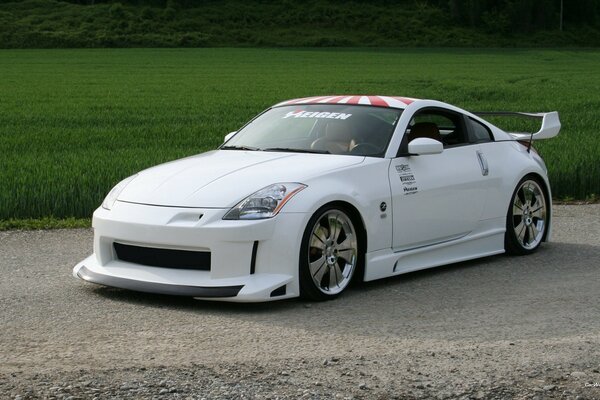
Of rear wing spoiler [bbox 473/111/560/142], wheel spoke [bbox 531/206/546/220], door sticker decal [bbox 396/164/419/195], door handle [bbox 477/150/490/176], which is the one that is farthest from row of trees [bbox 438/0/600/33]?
door sticker decal [bbox 396/164/419/195]

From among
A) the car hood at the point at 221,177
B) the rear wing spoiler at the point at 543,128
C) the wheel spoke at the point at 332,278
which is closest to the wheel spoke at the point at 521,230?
the rear wing spoiler at the point at 543,128

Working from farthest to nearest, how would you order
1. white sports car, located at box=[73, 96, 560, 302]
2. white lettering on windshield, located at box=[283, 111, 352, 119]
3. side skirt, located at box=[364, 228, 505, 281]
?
white lettering on windshield, located at box=[283, 111, 352, 119], side skirt, located at box=[364, 228, 505, 281], white sports car, located at box=[73, 96, 560, 302]

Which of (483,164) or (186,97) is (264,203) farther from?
(186,97)

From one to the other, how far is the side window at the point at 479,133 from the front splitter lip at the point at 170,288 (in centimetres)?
304

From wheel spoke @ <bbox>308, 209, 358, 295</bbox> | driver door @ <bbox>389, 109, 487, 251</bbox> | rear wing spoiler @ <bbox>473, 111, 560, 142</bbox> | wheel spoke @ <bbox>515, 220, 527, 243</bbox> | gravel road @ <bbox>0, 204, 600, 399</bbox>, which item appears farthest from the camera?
rear wing spoiler @ <bbox>473, 111, 560, 142</bbox>

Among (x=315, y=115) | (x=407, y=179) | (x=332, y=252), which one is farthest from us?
(x=315, y=115)

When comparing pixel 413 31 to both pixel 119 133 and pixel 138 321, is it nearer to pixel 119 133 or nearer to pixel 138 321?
pixel 119 133

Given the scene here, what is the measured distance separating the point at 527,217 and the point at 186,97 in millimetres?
24674

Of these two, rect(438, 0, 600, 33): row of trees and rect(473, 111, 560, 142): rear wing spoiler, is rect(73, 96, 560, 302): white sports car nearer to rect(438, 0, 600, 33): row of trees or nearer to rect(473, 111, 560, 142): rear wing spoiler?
rect(473, 111, 560, 142): rear wing spoiler

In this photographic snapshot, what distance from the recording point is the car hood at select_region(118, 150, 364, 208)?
24.8 feet

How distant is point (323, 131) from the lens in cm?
876

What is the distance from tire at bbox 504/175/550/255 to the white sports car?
12 millimetres

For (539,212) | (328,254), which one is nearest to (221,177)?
(328,254)

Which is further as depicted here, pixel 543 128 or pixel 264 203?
pixel 543 128
